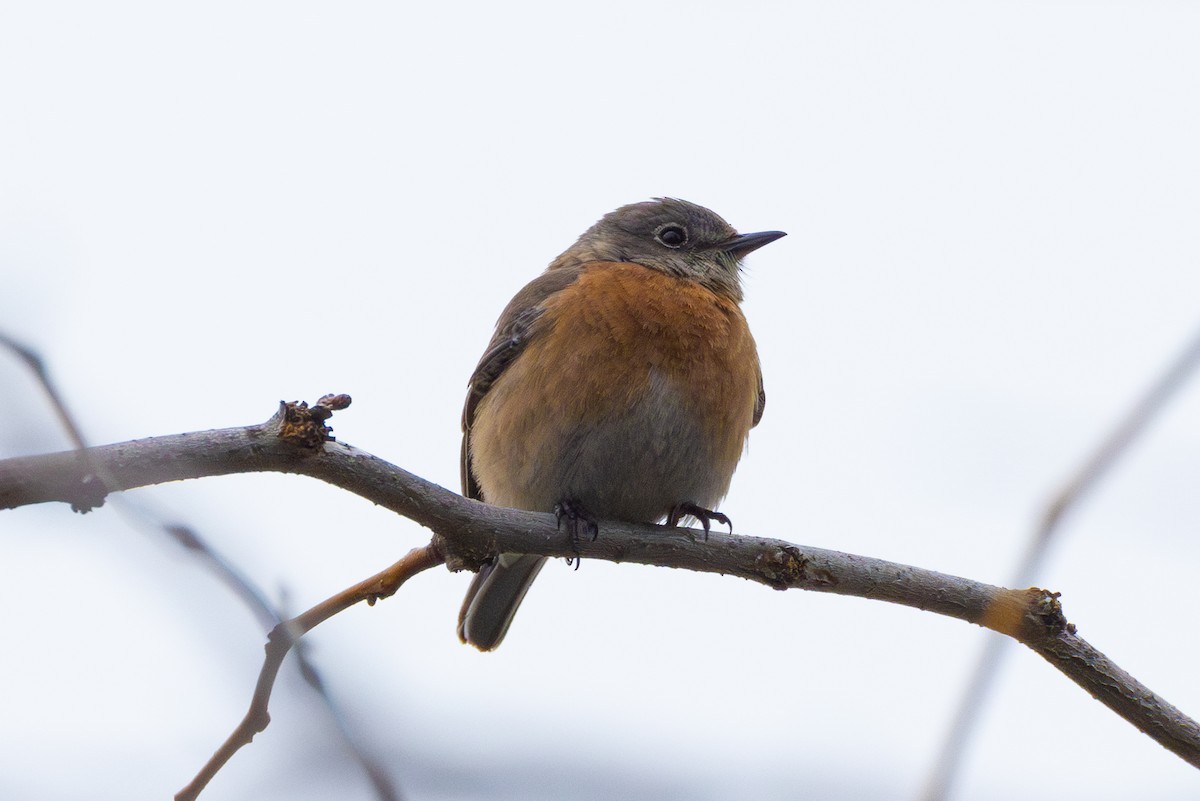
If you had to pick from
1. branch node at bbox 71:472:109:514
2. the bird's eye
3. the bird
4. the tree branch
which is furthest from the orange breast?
branch node at bbox 71:472:109:514

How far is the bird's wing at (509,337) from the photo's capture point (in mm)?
7750

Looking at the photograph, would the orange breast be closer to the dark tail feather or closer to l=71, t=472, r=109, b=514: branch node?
the dark tail feather

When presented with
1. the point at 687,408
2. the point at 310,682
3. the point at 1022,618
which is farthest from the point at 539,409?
the point at 310,682

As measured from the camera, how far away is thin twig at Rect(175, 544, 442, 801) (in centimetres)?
228

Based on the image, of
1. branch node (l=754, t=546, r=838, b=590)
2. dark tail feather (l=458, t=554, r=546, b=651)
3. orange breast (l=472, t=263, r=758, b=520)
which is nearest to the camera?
branch node (l=754, t=546, r=838, b=590)

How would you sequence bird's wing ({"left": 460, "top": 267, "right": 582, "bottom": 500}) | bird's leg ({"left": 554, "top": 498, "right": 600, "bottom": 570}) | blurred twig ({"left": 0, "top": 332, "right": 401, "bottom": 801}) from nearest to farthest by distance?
blurred twig ({"left": 0, "top": 332, "right": 401, "bottom": 801}) < bird's leg ({"left": 554, "top": 498, "right": 600, "bottom": 570}) < bird's wing ({"left": 460, "top": 267, "right": 582, "bottom": 500})

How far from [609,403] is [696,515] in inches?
33.3

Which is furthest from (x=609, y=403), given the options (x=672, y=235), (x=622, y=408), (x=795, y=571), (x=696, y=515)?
(x=672, y=235)

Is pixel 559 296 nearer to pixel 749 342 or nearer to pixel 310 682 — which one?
pixel 749 342

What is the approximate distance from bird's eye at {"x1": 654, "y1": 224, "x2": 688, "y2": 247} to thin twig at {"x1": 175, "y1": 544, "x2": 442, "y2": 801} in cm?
395

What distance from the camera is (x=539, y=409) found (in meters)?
7.11

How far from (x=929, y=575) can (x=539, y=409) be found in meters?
2.68

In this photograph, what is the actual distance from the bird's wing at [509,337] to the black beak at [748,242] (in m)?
1.28

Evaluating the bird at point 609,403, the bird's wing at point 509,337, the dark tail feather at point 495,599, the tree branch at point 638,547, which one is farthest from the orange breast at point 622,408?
the dark tail feather at point 495,599
